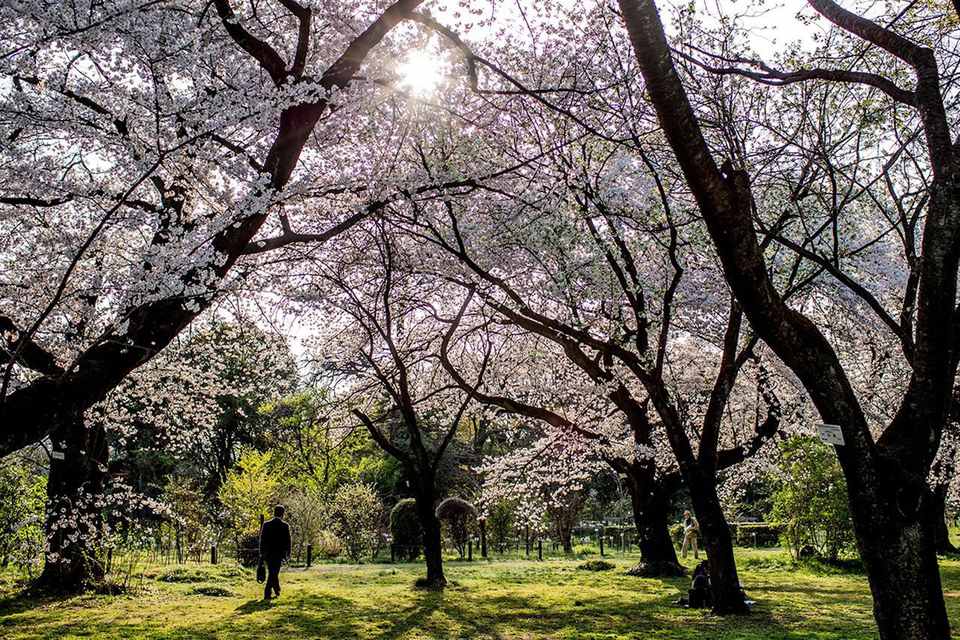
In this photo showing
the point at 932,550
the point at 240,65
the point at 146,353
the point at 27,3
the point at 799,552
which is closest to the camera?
the point at 932,550

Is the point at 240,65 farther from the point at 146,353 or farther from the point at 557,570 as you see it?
the point at 557,570

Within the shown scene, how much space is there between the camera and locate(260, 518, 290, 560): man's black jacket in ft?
37.7

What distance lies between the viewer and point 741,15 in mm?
6059

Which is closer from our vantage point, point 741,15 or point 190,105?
point 741,15

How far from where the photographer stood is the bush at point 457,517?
21.9 m

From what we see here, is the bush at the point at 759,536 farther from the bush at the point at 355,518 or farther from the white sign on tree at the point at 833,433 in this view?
the white sign on tree at the point at 833,433

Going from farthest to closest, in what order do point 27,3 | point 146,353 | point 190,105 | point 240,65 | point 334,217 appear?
1. point 334,217
2. point 240,65
3. point 190,105
4. point 27,3
5. point 146,353

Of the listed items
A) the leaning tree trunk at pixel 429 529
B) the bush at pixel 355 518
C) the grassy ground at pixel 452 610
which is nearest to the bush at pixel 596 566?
the grassy ground at pixel 452 610

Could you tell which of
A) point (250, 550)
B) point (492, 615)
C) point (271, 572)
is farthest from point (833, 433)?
point (250, 550)

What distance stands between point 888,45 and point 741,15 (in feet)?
5.65

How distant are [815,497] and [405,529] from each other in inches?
487

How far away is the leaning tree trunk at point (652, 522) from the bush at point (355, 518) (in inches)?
398

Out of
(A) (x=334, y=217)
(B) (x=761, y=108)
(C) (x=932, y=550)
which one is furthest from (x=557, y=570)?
(C) (x=932, y=550)

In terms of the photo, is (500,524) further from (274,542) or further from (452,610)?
(452,610)
